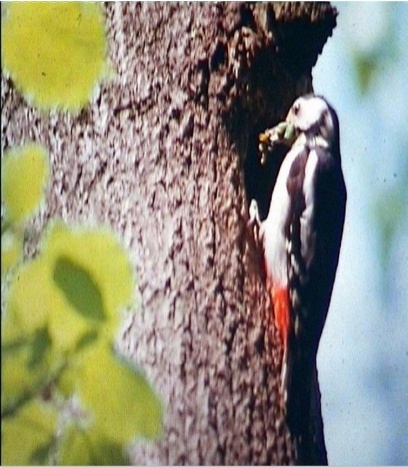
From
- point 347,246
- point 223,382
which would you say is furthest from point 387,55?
point 223,382

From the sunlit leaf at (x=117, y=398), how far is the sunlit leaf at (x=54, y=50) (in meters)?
0.55

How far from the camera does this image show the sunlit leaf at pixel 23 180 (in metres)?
1.92

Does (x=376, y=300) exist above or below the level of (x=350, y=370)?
above

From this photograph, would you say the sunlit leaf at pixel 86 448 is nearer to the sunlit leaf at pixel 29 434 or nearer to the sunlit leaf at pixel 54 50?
the sunlit leaf at pixel 29 434

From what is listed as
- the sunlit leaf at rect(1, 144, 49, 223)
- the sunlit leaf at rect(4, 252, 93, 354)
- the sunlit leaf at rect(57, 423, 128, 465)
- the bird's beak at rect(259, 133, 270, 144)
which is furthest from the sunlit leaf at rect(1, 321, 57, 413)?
the bird's beak at rect(259, 133, 270, 144)

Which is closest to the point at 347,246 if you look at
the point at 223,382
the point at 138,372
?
the point at 223,382

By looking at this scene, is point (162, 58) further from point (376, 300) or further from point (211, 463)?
point (211, 463)

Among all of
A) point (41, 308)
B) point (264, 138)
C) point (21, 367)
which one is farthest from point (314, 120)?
point (21, 367)

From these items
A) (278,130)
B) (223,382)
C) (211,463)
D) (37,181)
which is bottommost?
(211,463)

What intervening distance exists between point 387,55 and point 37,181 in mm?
804

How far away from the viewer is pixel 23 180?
1.92 meters

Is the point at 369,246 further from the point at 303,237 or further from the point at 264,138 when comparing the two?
the point at 264,138

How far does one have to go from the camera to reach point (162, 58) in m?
1.90

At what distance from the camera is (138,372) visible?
1.86 meters
